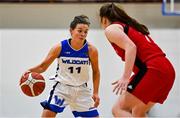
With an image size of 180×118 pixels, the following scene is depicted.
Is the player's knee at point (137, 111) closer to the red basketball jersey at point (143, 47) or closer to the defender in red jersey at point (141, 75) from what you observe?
the defender in red jersey at point (141, 75)

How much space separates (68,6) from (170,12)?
1.50m

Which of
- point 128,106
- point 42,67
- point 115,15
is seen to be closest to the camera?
point 128,106

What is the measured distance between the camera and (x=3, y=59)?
5.89m

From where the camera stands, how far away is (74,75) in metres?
3.82

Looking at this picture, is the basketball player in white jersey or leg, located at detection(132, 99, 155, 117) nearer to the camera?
leg, located at detection(132, 99, 155, 117)

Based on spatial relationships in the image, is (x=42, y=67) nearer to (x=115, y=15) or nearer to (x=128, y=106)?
(x=115, y=15)

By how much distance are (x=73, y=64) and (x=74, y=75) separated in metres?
0.10

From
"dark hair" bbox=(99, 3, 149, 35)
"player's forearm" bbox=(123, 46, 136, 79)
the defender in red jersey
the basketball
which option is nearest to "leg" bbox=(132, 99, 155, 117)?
the defender in red jersey

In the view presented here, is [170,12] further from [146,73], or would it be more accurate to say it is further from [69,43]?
[146,73]

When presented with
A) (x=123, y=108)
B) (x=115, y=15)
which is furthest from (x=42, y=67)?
(x=123, y=108)

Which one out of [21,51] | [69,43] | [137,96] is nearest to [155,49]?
[137,96]

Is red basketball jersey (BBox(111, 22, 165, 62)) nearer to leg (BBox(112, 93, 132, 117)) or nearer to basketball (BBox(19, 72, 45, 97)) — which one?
leg (BBox(112, 93, 132, 117))

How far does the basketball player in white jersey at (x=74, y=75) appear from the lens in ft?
12.2

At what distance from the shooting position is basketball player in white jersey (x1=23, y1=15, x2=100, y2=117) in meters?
3.73
